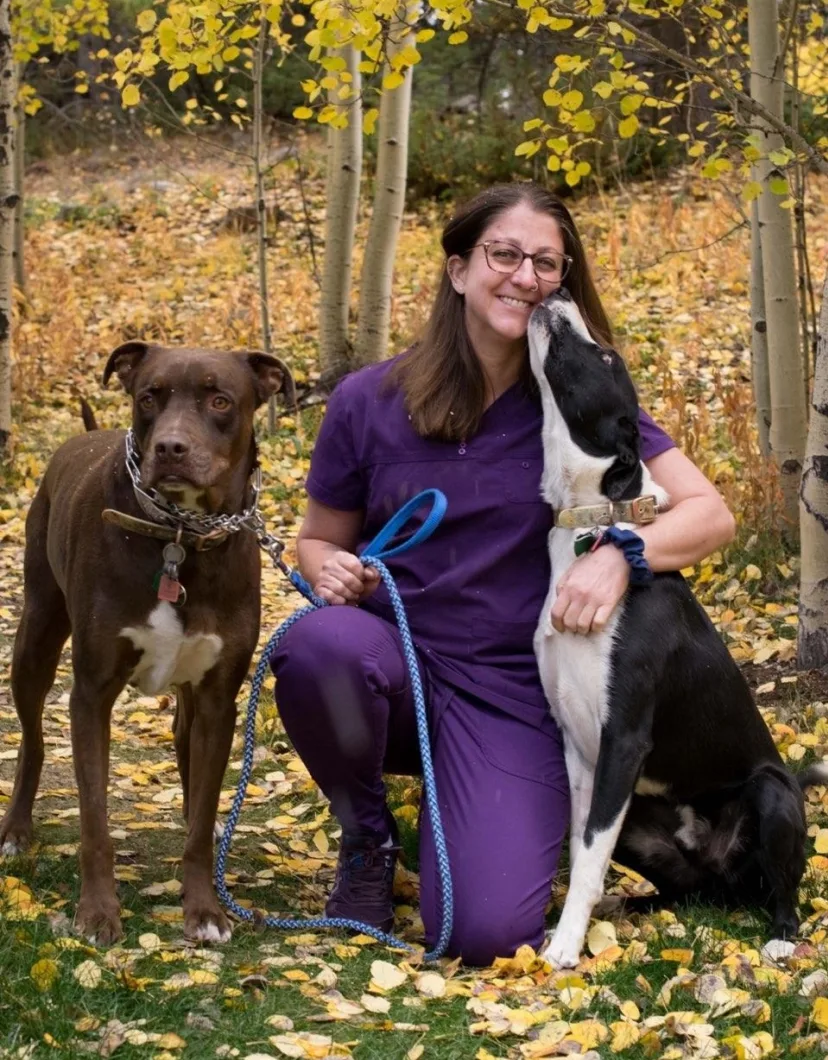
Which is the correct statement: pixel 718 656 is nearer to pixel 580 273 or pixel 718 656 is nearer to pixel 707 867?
pixel 707 867

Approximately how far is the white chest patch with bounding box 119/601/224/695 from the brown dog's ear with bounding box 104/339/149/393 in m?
0.58

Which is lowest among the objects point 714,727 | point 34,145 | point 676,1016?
point 676,1016

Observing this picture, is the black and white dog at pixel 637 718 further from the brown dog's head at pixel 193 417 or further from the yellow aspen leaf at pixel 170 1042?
the yellow aspen leaf at pixel 170 1042

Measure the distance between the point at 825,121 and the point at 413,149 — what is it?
4258 mm

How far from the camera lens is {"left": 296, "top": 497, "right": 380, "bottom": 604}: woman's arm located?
137 inches

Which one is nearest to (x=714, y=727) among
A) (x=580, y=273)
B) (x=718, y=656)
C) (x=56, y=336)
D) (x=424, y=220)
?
(x=718, y=656)

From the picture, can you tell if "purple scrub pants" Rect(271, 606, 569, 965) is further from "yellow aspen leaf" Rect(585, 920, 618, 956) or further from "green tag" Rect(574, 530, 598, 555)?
"green tag" Rect(574, 530, 598, 555)

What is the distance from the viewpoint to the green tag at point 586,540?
3334 millimetres

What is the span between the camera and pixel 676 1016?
2719 mm

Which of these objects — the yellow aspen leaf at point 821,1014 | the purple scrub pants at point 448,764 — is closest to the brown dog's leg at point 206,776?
the purple scrub pants at point 448,764

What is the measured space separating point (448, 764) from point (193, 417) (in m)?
1.12

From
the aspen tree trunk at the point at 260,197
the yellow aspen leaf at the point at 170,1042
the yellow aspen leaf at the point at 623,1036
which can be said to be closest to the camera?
the yellow aspen leaf at the point at 170,1042

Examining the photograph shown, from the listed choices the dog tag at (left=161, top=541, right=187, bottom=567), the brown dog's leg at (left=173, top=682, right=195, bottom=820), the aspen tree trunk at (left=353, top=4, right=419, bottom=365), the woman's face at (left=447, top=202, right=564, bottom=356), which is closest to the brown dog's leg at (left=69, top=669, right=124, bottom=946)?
the dog tag at (left=161, top=541, right=187, bottom=567)

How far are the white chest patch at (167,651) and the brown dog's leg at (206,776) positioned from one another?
1.8 inches
